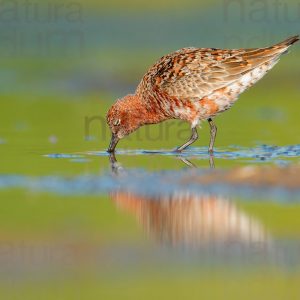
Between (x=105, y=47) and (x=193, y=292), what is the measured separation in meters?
18.6

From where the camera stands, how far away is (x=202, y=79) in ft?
43.2

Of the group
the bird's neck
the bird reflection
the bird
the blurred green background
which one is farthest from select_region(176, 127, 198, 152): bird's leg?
the bird reflection

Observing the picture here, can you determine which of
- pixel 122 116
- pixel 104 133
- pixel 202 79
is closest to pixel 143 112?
pixel 122 116

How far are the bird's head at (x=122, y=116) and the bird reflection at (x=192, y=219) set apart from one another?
3.16m

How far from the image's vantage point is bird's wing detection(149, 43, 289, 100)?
43.1 ft

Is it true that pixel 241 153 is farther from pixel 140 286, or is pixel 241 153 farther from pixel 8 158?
pixel 140 286

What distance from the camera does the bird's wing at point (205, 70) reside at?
13.1 m

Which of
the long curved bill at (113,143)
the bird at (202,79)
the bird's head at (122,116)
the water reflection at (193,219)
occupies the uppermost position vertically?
the bird at (202,79)

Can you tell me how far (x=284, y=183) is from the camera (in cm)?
1078

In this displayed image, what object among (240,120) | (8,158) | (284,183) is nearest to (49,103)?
(240,120)

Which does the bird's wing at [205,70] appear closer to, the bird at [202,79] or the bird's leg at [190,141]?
the bird at [202,79]

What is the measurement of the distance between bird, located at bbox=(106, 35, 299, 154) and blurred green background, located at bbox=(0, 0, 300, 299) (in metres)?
0.82

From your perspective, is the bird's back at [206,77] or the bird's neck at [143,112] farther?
the bird's neck at [143,112]

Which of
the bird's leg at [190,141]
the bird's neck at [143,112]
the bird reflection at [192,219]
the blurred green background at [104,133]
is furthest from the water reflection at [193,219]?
the bird's neck at [143,112]
